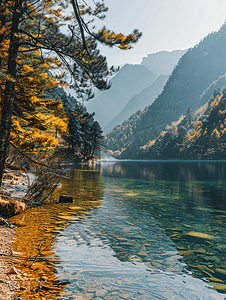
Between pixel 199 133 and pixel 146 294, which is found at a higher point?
pixel 199 133

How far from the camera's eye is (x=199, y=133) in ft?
432

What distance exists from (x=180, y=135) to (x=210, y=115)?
22345 millimetres

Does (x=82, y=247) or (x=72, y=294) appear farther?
(x=82, y=247)

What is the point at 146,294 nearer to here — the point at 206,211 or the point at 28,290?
the point at 28,290

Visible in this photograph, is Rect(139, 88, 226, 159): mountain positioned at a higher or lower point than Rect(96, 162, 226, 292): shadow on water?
higher

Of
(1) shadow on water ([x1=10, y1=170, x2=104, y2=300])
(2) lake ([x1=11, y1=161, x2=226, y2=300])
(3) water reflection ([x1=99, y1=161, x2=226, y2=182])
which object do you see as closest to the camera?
(1) shadow on water ([x1=10, y1=170, x2=104, y2=300])

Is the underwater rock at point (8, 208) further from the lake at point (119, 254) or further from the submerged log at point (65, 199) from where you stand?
the submerged log at point (65, 199)

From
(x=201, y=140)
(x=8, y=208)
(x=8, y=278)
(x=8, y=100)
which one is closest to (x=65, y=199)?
(x=8, y=208)

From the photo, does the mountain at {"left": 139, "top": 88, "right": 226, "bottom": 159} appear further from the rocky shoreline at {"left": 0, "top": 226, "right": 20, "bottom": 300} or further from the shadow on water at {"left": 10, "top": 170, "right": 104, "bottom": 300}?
the rocky shoreline at {"left": 0, "top": 226, "right": 20, "bottom": 300}

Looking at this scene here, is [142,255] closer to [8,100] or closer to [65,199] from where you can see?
[8,100]

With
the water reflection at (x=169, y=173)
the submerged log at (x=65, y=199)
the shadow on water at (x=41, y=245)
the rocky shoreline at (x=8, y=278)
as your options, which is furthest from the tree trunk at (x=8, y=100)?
the water reflection at (x=169, y=173)

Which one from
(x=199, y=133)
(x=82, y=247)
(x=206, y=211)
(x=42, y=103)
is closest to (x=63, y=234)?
(x=82, y=247)

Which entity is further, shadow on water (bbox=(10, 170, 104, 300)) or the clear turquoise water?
the clear turquoise water

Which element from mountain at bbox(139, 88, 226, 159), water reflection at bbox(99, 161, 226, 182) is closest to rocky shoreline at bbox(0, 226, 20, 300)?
water reflection at bbox(99, 161, 226, 182)
